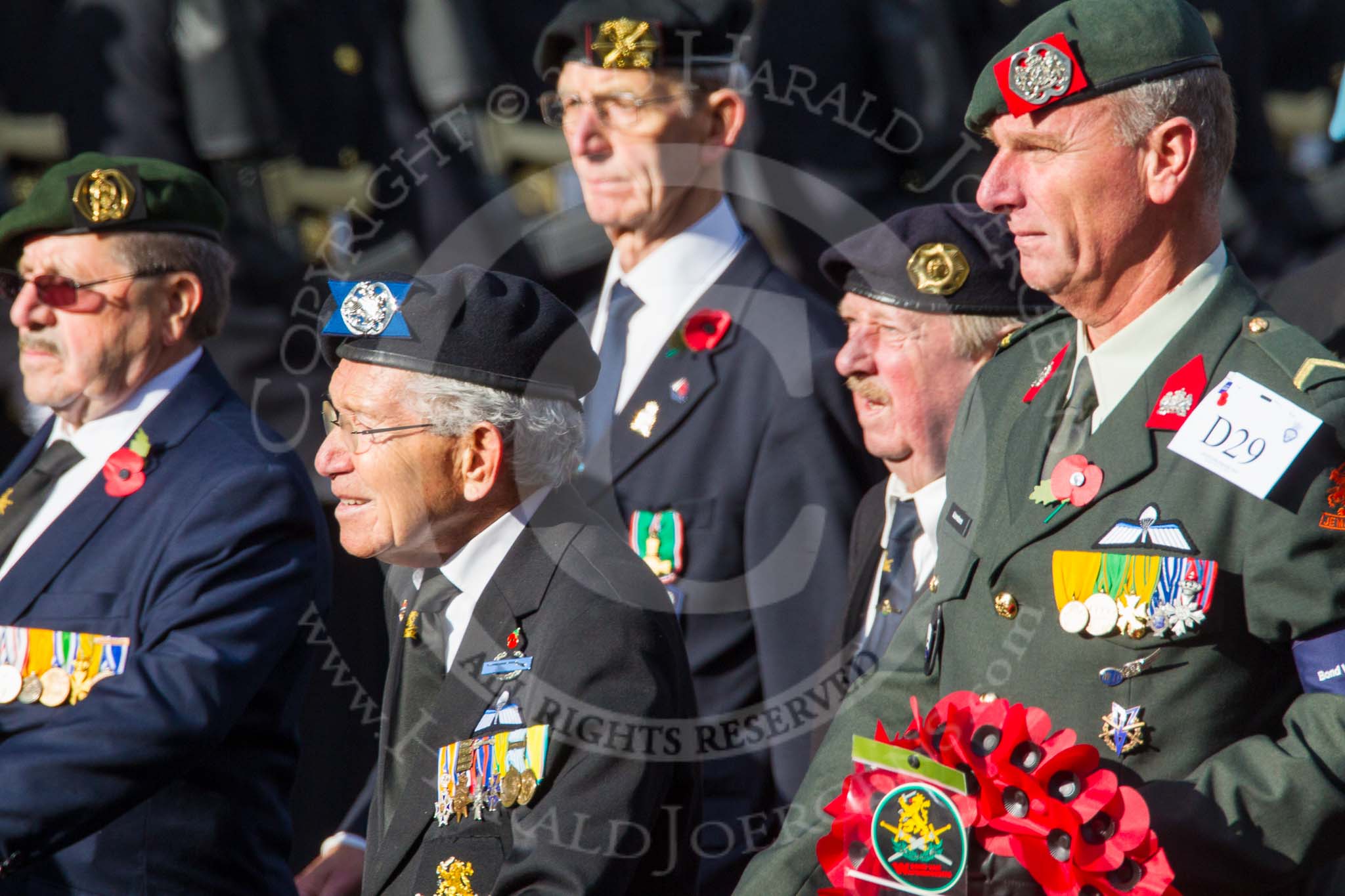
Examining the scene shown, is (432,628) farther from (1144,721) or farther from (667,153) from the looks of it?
(667,153)

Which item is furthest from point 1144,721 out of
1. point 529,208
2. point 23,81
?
point 23,81

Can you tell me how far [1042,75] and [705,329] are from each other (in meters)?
1.62

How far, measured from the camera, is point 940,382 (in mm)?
3879

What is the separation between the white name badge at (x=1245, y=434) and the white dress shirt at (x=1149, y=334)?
13 centimetres

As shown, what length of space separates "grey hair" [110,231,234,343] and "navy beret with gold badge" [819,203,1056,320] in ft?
4.80

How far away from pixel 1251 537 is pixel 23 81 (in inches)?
252

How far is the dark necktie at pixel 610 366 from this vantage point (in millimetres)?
4324

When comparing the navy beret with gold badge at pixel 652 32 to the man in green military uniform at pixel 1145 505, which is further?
the navy beret with gold badge at pixel 652 32

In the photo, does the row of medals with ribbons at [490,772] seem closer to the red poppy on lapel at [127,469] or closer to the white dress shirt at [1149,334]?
the white dress shirt at [1149,334]

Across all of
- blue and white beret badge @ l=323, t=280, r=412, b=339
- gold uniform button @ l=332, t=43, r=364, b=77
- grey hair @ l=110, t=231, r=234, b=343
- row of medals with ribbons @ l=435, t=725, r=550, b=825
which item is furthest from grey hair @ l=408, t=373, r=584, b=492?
gold uniform button @ l=332, t=43, r=364, b=77

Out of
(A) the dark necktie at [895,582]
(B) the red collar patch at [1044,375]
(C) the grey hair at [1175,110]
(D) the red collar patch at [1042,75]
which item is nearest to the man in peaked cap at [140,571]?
(A) the dark necktie at [895,582]

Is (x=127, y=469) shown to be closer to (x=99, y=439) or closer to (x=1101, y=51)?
(x=99, y=439)

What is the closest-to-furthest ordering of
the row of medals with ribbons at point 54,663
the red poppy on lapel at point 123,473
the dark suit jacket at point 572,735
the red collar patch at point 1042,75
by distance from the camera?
the red collar patch at point 1042,75
the dark suit jacket at point 572,735
the row of medals with ribbons at point 54,663
the red poppy on lapel at point 123,473

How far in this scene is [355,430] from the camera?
332cm
